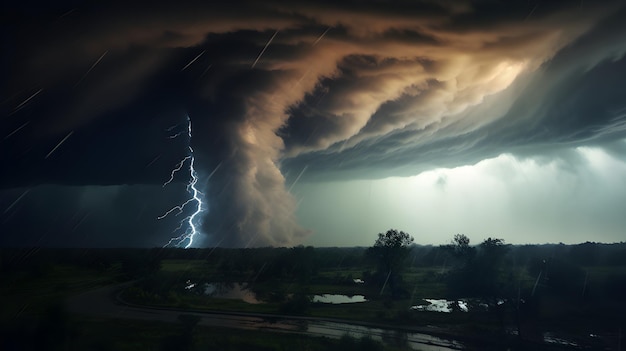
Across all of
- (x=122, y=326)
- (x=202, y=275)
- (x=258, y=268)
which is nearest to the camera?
(x=122, y=326)

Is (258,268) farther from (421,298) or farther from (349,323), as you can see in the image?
(349,323)

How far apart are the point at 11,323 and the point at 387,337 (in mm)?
31054

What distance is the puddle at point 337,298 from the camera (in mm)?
56000

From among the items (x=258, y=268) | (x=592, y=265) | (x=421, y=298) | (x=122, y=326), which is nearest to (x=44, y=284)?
(x=122, y=326)

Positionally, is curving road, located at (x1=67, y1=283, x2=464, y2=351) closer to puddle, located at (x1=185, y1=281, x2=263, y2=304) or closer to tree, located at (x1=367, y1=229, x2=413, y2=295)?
puddle, located at (x1=185, y1=281, x2=263, y2=304)

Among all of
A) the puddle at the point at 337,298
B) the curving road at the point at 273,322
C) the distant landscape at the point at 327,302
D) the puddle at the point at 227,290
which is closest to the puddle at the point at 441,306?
the distant landscape at the point at 327,302

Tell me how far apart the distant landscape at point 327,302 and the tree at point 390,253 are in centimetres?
45

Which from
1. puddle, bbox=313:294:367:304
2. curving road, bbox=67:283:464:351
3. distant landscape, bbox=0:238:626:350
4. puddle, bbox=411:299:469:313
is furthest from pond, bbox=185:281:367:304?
curving road, bbox=67:283:464:351

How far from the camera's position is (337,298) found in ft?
193

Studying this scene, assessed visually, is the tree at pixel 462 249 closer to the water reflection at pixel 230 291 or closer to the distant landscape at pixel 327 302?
the distant landscape at pixel 327 302

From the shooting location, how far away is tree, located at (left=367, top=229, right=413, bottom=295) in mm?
67562

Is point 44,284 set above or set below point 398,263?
below

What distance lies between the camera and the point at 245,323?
40438mm

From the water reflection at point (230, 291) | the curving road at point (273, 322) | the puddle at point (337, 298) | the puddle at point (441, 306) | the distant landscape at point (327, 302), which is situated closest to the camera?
the distant landscape at point (327, 302)
